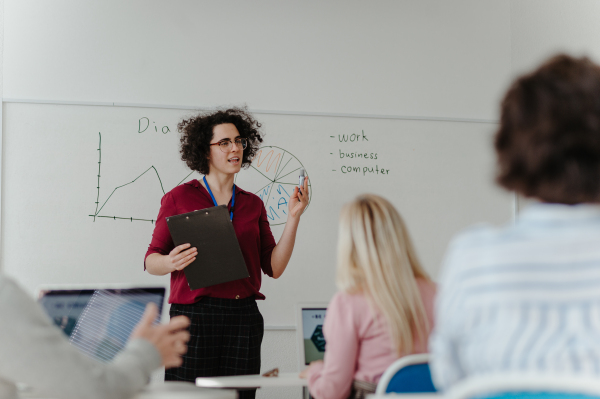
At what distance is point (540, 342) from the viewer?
72cm

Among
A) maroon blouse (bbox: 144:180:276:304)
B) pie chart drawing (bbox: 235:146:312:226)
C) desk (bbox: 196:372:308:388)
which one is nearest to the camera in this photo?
desk (bbox: 196:372:308:388)

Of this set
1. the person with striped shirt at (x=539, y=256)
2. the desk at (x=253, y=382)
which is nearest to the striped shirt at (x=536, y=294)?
the person with striped shirt at (x=539, y=256)

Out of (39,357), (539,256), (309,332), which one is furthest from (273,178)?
(539,256)

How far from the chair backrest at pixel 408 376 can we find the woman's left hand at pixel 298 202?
4.03ft

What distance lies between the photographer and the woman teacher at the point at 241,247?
2.09 metres

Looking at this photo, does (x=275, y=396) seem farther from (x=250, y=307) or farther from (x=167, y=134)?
(x=167, y=134)

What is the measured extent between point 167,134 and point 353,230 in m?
1.95

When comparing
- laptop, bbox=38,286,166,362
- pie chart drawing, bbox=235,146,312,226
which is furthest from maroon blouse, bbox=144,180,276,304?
laptop, bbox=38,286,166,362

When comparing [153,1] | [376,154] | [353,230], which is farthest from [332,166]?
[353,230]

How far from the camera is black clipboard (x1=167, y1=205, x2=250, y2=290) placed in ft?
6.75

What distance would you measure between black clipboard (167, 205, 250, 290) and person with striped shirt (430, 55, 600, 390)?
1363 millimetres

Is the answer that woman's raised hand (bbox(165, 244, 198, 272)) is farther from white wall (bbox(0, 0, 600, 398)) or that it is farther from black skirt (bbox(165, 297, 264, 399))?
white wall (bbox(0, 0, 600, 398))

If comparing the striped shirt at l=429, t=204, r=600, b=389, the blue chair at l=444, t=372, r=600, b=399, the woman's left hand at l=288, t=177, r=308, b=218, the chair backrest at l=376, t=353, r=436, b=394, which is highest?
the woman's left hand at l=288, t=177, r=308, b=218

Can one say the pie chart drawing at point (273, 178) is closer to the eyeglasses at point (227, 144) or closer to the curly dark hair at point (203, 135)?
the curly dark hair at point (203, 135)
